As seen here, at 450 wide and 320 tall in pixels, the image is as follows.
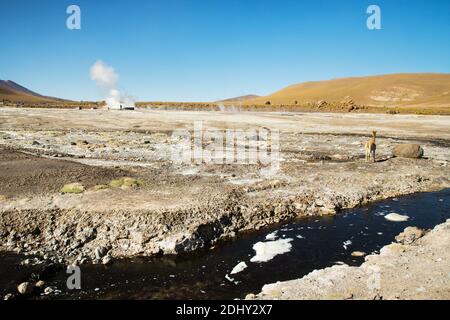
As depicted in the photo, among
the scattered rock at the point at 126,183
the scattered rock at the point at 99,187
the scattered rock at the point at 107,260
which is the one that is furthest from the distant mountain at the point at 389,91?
the scattered rock at the point at 107,260

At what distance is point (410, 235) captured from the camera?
9.88 meters

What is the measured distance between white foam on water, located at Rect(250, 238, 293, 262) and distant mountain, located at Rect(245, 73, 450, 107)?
308ft

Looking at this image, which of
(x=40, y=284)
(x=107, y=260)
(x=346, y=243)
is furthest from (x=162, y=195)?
(x=346, y=243)

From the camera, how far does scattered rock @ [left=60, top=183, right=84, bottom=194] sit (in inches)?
470

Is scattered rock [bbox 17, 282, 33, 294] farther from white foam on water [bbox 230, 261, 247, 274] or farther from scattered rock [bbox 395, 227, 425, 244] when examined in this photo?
scattered rock [bbox 395, 227, 425, 244]

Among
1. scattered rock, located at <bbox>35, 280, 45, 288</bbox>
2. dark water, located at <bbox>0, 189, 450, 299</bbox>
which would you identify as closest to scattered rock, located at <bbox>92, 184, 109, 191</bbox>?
dark water, located at <bbox>0, 189, 450, 299</bbox>

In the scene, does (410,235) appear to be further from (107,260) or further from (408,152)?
(408,152)

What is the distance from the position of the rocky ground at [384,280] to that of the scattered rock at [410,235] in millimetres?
804

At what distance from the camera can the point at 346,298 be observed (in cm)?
661

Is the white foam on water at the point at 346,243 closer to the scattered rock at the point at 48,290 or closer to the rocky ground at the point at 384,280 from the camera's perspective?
Result: the rocky ground at the point at 384,280

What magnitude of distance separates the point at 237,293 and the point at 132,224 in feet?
11.9

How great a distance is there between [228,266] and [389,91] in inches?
5068

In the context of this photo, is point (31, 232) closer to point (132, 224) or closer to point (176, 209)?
point (132, 224)
